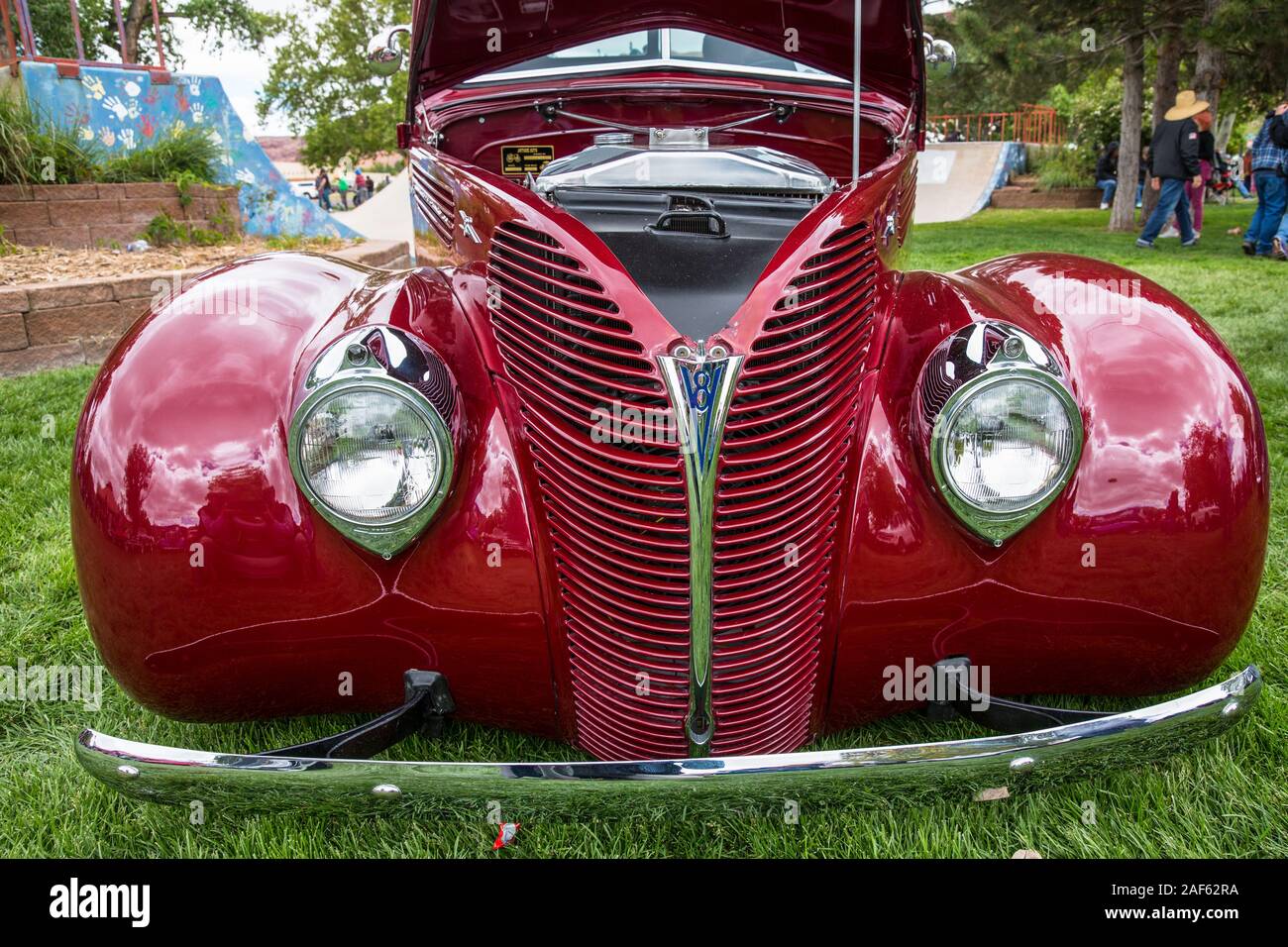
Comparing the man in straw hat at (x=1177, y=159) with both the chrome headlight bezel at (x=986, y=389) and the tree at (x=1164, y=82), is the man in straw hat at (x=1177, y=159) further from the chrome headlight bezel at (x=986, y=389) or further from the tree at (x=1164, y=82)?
the chrome headlight bezel at (x=986, y=389)

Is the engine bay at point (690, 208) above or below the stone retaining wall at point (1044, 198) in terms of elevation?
below

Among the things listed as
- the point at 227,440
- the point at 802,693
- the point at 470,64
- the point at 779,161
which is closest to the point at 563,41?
the point at 470,64

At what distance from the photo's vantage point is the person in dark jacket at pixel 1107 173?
772 inches

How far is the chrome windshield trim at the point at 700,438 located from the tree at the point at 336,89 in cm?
2604

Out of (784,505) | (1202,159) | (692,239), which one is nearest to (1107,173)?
(1202,159)

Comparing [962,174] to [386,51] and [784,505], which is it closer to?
[386,51]

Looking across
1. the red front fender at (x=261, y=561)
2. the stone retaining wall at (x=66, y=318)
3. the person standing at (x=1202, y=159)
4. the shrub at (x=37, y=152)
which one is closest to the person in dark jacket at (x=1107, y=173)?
the person standing at (x=1202, y=159)

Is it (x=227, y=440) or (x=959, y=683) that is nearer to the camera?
(x=227, y=440)

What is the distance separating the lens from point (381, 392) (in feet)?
5.08

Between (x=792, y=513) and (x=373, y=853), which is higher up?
(x=792, y=513)

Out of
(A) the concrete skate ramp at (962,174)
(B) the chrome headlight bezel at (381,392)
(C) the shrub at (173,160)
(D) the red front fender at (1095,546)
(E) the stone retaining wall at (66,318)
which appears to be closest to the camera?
(B) the chrome headlight bezel at (381,392)
